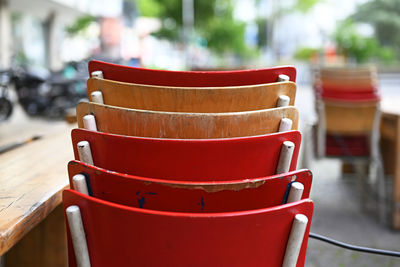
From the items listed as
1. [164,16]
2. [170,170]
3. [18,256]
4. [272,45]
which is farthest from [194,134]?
[164,16]

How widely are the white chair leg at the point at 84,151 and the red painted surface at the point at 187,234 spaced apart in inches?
5.2

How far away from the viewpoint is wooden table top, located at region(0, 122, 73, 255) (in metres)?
0.88

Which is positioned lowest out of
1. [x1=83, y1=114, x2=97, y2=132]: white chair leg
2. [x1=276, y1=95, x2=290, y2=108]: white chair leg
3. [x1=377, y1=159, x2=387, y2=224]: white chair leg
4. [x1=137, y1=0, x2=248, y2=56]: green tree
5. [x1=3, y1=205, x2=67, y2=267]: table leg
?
[x1=377, y1=159, x2=387, y2=224]: white chair leg

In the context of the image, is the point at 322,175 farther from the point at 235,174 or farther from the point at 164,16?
the point at 164,16

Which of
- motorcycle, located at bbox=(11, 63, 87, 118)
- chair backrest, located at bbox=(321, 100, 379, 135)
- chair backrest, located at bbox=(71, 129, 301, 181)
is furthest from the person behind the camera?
motorcycle, located at bbox=(11, 63, 87, 118)

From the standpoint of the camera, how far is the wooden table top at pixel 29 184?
876 mm

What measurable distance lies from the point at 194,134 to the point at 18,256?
129 cm

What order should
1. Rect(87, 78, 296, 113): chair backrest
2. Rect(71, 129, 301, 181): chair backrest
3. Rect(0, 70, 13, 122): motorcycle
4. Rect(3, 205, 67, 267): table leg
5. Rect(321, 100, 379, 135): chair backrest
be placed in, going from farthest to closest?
Rect(0, 70, 13, 122): motorcycle → Rect(321, 100, 379, 135): chair backrest → Rect(3, 205, 67, 267): table leg → Rect(87, 78, 296, 113): chair backrest → Rect(71, 129, 301, 181): chair backrest

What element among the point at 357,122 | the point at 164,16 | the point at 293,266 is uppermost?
the point at 164,16

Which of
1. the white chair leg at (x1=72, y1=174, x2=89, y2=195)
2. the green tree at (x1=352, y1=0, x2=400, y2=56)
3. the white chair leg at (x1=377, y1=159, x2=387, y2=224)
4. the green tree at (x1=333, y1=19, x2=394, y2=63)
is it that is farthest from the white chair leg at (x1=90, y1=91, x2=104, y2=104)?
the green tree at (x1=352, y1=0, x2=400, y2=56)

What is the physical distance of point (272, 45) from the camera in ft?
69.2

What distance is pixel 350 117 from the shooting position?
9.68 ft

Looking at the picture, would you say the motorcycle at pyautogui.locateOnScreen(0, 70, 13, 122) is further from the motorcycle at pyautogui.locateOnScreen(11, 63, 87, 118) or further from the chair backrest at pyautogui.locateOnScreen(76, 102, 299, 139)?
the chair backrest at pyautogui.locateOnScreen(76, 102, 299, 139)

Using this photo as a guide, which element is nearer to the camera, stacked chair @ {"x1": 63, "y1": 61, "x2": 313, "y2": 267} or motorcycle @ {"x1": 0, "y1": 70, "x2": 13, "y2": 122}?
stacked chair @ {"x1": 63, "y1": 61, "x2": 313, "y2": 267}
